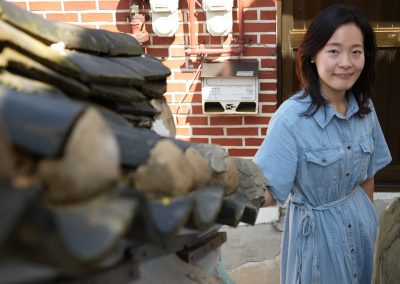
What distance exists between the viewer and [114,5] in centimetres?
338

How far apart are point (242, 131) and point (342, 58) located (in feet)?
4.69

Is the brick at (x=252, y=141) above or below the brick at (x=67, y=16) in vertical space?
below

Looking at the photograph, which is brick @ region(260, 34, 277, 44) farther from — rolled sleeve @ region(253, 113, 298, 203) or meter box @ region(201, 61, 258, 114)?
rolled sleeve @ region(253, 113, 298, 203)

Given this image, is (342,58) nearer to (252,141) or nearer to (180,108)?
(252,141)

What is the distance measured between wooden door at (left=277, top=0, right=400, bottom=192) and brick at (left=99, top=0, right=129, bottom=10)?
1.07 metres

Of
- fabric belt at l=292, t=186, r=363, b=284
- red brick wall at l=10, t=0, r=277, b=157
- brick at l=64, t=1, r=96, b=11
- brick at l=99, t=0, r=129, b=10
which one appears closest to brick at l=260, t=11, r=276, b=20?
red brick wall at l=10, t=0, r=277, b=157

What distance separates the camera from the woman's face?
2.16m

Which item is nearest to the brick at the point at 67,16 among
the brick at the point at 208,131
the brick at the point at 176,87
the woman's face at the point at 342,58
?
the brick at the point at 176,87

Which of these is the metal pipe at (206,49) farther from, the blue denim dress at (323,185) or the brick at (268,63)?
the blue denim dress at (323,185)

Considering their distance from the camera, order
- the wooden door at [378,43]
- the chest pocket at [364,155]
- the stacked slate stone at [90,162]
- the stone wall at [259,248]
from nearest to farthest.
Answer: the stacked slate stone at [90,162] → the chest pocket at [364,155] → the wooden door at [378,43] → the stone wall at [259,248]

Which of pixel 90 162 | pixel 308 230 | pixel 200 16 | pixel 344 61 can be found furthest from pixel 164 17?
pixel 90 162

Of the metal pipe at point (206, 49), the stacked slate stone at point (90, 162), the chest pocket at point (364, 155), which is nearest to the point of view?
the stacked slate stone at point (90, 162)

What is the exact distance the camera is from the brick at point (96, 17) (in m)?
3.39

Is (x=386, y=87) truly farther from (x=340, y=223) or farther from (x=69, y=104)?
(x=69, y=104)
